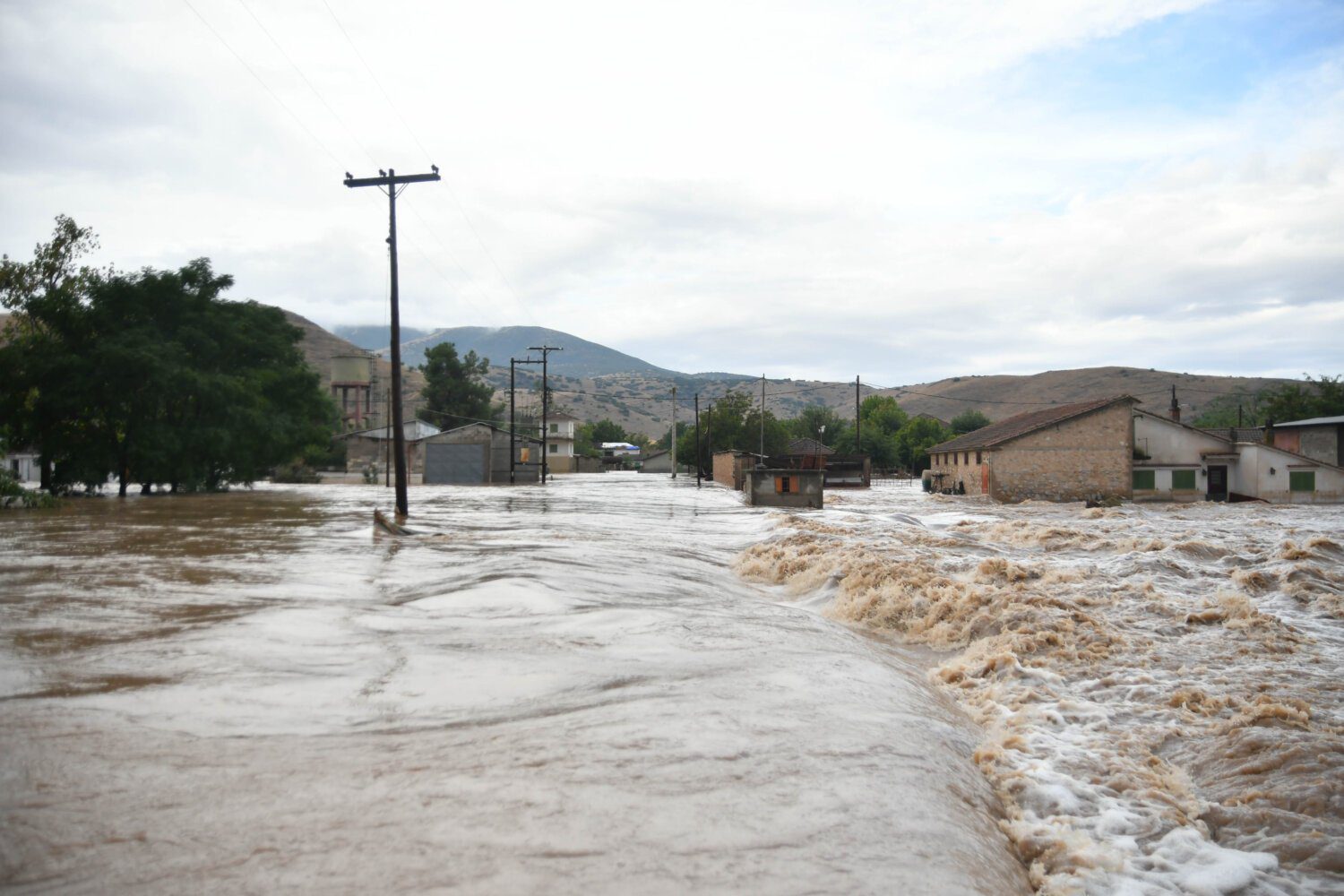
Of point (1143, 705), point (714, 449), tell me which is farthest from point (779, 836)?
point (714, 449)

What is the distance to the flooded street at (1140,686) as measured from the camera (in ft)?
13.4

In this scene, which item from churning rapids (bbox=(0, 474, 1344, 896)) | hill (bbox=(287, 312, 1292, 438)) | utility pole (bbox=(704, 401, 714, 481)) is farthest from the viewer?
hill (bbox=(287, 312, 1292, 438))

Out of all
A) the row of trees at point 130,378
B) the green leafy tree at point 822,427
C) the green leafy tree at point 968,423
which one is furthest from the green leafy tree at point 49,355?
the green leafy tree at point 968,423

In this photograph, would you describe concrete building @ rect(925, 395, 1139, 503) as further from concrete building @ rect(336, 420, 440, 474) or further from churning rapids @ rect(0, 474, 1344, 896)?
concrete building @ rect(336, 420, 440, 474)

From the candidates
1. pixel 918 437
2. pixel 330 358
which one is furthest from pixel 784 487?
pixel 330 358

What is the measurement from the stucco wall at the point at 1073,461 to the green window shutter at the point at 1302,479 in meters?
6.87

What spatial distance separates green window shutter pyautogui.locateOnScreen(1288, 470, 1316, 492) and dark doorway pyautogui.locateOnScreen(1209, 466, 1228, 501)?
280 centimetres

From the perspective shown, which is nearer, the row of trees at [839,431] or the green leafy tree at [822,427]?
the row of trees at [839,431]

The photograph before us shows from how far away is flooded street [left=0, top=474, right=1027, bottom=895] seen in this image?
128 inches

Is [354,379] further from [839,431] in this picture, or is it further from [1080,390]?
[1080,390]

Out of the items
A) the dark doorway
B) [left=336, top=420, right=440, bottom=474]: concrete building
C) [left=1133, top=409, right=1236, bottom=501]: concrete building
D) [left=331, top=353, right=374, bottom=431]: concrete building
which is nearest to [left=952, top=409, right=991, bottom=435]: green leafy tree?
[left=1133, top=409, right=1236, bottom=501]: concrete building

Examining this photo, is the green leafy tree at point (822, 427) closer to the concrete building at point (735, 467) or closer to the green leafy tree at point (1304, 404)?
the concrete building at point (735, 467)

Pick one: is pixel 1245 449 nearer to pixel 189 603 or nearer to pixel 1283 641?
pixel 1283 641

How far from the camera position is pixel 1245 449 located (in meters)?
41.8
